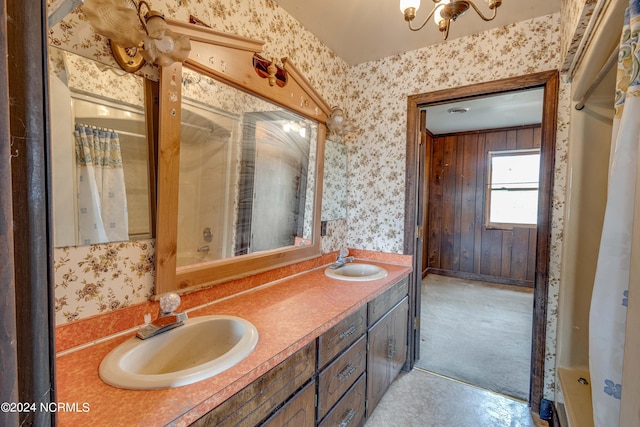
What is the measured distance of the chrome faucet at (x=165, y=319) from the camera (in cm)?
104

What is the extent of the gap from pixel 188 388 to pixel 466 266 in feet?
16.1

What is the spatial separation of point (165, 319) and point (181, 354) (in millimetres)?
156

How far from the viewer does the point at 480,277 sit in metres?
4.66

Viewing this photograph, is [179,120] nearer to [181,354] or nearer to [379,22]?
[181,354]

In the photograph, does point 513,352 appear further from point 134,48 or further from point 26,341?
point 134,48

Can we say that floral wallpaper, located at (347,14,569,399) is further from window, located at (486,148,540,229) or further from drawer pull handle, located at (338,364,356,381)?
window, located at (486,148,540,229)

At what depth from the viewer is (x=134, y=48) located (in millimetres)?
1070

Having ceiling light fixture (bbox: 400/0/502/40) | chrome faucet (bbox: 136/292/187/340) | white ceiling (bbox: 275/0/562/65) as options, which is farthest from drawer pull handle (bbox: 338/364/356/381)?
white ceiling (bbox: 275/0/562/65)

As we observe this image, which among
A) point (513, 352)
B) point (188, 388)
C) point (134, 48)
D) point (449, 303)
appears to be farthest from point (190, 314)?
point (449, 303)

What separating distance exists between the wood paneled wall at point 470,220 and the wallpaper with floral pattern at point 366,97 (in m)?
2.92

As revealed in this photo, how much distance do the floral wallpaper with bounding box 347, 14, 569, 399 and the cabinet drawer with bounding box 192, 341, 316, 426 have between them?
1394 mm

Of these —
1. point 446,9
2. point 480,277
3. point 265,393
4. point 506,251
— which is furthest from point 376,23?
point 480,277

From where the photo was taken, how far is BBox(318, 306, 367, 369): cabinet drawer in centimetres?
123

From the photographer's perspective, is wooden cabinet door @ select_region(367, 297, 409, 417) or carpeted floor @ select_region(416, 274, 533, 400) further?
carpeted floor @ select_region(416, 274, 533, 400)
